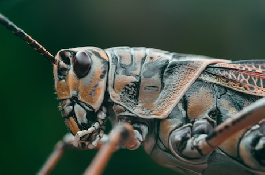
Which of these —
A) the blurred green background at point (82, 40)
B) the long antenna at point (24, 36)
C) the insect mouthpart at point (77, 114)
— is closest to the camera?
the long antenna at point (24, 36)

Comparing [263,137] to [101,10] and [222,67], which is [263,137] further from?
[101,10]

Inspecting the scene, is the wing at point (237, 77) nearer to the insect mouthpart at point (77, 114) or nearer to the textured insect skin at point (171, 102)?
the textured insect skin at point (171, 102)

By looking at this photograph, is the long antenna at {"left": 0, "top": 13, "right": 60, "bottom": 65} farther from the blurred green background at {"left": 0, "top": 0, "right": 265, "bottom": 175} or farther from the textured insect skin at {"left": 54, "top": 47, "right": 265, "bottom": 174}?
the blurred green background at {"left": 0, "top": 0, "right": 265, "bottom": 175}

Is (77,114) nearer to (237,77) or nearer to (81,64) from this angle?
(81,64)

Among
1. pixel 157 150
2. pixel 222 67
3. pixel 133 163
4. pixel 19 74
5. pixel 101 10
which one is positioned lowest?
pixel 133 163

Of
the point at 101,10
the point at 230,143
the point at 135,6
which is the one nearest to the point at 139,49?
the point at 230,143

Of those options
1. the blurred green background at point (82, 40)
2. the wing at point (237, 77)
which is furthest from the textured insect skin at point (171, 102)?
the blurred green background at point (82, 40)

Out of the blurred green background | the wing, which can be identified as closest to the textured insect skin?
the wing
